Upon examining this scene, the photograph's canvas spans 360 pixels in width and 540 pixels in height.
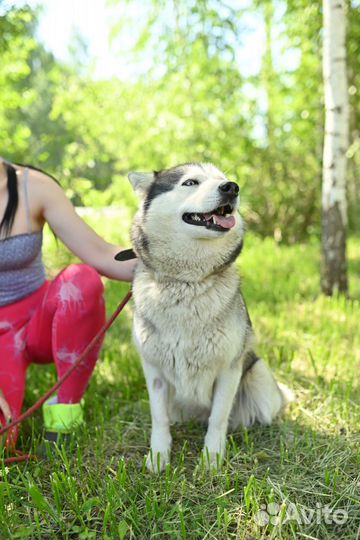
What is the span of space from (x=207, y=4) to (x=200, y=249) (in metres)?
5.22

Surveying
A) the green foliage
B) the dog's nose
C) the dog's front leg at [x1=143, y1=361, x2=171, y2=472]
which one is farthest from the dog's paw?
the green foliage

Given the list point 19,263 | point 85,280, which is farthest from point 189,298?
point 19,263

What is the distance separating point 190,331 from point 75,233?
81 centimetres

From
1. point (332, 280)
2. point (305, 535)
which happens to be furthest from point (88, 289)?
point (332, 280)

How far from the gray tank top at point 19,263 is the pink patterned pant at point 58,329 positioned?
6cm

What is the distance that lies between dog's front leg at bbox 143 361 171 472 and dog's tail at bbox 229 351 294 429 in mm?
416

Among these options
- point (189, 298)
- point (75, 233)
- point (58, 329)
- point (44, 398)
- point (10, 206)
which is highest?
point (10, 206)

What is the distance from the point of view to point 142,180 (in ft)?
6.70

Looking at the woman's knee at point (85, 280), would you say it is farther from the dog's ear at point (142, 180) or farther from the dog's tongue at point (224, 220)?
the dog's tongue at point (224, 220)

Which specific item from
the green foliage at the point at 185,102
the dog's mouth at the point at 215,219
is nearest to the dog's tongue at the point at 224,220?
the dog's mouth at the point at 215,219

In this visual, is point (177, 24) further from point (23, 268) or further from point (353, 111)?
point (23, 268)

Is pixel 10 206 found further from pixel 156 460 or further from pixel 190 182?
pixel 156 460

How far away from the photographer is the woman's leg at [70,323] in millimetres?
2176

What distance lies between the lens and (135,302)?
2.01m
